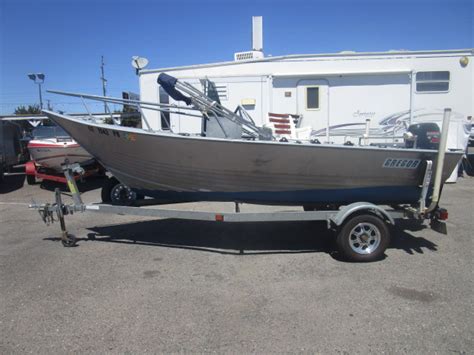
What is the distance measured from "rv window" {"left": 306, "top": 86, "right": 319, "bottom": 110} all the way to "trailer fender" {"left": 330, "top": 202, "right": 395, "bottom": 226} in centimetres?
495

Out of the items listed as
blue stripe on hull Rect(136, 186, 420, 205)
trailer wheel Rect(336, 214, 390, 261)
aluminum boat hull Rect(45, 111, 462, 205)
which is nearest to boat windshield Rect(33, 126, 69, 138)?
aluminum boat hull Rect(45, 111, 462, 205)

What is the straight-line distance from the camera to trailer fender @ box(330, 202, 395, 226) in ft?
14.8

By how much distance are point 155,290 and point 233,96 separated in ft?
20.5

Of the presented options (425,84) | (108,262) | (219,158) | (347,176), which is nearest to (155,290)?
(108,262)

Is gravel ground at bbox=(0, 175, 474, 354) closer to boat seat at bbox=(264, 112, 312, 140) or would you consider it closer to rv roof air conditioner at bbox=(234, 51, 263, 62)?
boat seat at bbox=(264, 112, 312, 140)

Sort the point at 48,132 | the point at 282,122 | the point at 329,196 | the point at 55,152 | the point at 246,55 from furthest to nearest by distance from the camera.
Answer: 1. the point at 48,132
2. the point at 246,55
3. the point at 55,152
4. the point at 282,122
5. the point at 329,196

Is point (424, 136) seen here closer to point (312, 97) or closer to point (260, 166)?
point (260, 166)

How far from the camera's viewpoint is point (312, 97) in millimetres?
9273

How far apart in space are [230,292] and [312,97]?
6.49 m

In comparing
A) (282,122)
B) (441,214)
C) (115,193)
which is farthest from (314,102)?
(115,193)

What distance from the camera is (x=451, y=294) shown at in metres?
3.74

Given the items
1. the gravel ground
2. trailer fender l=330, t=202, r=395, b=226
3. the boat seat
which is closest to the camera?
the gravel ground

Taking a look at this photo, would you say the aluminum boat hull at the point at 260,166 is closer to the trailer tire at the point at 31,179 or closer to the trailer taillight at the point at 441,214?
the trailer taillight at the point at 441,214

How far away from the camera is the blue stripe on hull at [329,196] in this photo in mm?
4930
